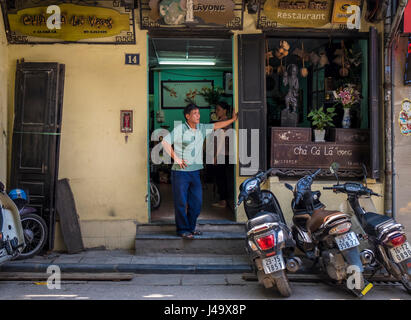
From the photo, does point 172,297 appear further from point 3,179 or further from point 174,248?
point 3,179

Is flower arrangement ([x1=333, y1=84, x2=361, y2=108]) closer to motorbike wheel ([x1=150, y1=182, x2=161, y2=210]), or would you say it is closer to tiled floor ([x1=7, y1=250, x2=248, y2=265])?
tiled floor ([x1=7, y1=250, x2=248, y2=265])

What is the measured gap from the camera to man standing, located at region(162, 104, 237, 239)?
22.4 ft

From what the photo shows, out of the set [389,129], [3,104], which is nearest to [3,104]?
[3,104]

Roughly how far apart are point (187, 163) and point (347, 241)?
2.71 m

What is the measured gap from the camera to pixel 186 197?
7062 millimetres

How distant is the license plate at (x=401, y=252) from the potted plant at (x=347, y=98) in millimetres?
2807

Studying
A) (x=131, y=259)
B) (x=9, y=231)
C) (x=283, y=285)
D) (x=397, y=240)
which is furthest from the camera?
(x=131, y=259)

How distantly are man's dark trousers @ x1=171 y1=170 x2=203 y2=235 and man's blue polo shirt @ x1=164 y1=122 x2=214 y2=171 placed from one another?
0.44 ft

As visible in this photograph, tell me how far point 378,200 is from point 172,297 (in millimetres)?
3955

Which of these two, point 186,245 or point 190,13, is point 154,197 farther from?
point 190,13

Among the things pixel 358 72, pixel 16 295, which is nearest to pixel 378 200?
pixel 358 72

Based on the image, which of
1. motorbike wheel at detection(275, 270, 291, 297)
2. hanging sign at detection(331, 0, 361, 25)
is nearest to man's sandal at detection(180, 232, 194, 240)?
motorbike wheel at detection(275, 270, 291, 297)

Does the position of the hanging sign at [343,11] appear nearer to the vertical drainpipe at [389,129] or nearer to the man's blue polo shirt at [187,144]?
the vertical drainpipe at [389,129]

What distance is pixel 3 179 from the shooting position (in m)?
7.13
